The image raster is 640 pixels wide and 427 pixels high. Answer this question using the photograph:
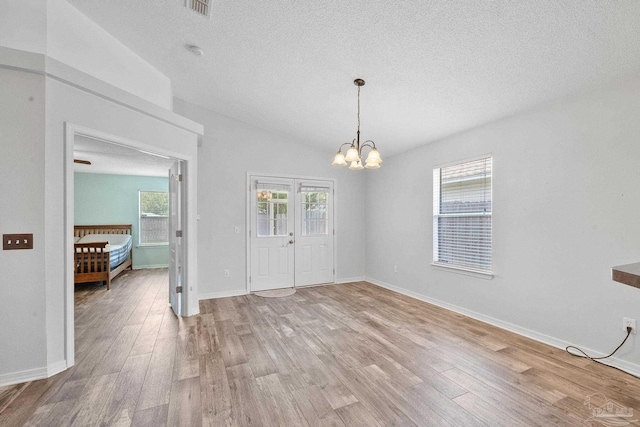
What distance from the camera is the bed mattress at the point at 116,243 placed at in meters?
5.56

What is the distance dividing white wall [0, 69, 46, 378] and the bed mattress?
333 centimetres

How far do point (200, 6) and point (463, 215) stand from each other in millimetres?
3949

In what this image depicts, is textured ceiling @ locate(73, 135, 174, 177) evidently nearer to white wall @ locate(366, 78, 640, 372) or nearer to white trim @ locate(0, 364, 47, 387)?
white trim @ locate(0, 364, 47, 387)

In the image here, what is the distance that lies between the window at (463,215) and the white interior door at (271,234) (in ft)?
8.56

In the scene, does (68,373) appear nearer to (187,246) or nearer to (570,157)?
(187,246)

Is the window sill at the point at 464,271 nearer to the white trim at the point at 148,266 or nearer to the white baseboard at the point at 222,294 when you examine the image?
the white baseboard at the point at 222,294

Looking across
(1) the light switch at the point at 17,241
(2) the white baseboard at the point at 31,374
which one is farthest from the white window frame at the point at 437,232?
(1) the light switch at the point at 17,241

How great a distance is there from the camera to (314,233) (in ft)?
18.5

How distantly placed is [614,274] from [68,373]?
375 cm

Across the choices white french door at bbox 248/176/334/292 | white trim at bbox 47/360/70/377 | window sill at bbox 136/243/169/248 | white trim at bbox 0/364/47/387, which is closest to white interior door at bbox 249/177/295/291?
white french door at bbox 248/176/334/292

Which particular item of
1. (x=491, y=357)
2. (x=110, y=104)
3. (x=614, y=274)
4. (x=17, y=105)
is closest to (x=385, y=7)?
(x=614, y=274)

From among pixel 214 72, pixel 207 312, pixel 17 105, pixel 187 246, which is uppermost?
pixel 214 72

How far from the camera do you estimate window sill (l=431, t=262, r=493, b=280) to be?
363 centimetres

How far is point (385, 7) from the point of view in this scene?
212 cm
